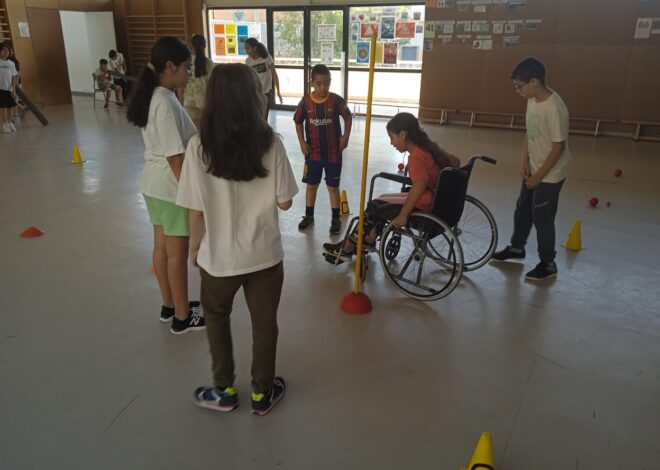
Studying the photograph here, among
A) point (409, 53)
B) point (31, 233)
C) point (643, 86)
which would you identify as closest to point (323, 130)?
point (31, 233)

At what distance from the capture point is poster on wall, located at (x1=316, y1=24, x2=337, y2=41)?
376 inches

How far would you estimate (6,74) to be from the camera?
7.19 m

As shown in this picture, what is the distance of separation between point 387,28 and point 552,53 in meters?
2.99

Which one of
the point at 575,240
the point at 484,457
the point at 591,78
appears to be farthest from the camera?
the point at 591,78

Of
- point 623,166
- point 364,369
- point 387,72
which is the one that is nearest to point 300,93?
point 387,72

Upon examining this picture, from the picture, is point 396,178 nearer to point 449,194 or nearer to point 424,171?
point 424,171

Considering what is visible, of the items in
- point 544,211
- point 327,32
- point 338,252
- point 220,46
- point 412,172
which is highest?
point 327,32

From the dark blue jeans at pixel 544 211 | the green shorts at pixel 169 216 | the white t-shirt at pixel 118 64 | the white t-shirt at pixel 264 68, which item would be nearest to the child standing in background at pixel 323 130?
the dark blue jeans at pixel 544 211

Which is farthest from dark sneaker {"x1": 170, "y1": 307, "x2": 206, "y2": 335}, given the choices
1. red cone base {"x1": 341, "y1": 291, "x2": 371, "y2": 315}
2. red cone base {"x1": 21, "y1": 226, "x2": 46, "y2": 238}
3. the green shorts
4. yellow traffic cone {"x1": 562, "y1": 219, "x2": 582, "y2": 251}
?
yellow traffic cone {"x1": 562, "y1": 219, "x2": 582, "y2": 251}

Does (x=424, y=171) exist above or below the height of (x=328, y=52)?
below

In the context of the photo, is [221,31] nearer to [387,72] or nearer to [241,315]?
[387,72]

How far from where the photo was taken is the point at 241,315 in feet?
7.95

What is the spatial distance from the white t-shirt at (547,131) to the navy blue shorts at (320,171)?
1.26 meters

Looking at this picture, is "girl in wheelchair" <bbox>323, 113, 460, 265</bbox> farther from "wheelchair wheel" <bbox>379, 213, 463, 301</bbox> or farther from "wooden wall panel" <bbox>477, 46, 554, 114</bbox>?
"wooden wall panel" <bbox>477, 46, 554, 114</bbox>
